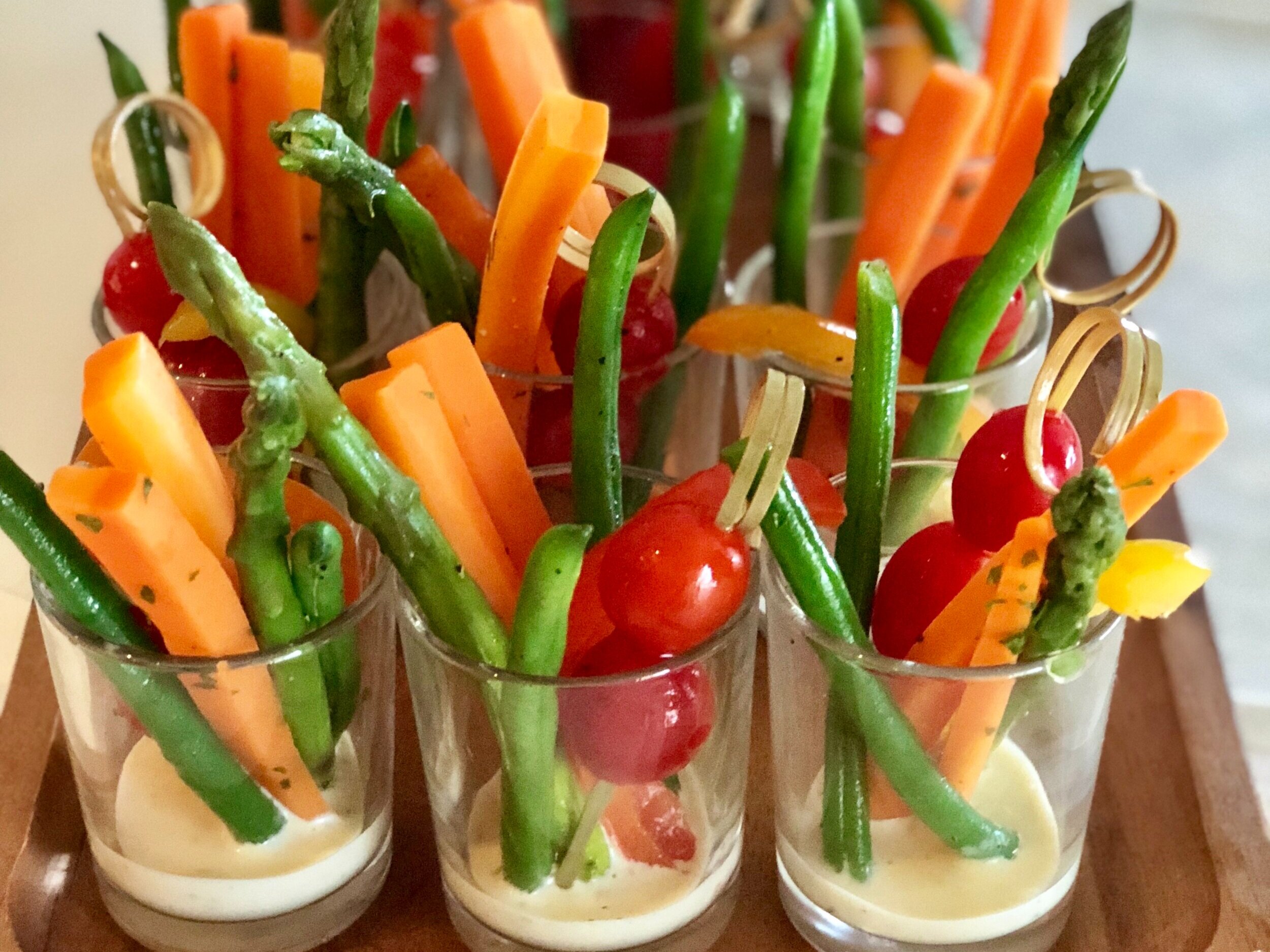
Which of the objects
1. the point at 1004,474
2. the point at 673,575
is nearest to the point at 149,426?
the point at 673,575

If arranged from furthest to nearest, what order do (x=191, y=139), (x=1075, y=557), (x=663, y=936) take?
1. (x=191, y=139)
2. (x=663, y=936)
3. (x=1075, y=557)

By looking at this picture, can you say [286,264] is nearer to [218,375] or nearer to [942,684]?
[218,375]

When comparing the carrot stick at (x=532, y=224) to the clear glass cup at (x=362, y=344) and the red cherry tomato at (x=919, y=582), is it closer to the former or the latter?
the clear glass cup at (x=362, y=344)

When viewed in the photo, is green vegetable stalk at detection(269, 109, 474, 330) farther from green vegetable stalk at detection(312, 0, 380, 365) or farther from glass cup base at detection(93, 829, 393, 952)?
glass cup base at detection(93, 829, 393, 952)

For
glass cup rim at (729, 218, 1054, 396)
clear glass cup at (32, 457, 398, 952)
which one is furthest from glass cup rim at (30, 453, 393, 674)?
glass cup rim at (729, 218, 1054, 396)

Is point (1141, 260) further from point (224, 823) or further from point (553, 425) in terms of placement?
point (224, 823)

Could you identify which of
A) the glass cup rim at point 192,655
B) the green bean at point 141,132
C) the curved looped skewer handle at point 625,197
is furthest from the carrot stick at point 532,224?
the green bean at point 141,132

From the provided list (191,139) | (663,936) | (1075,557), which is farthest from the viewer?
(191,139)
